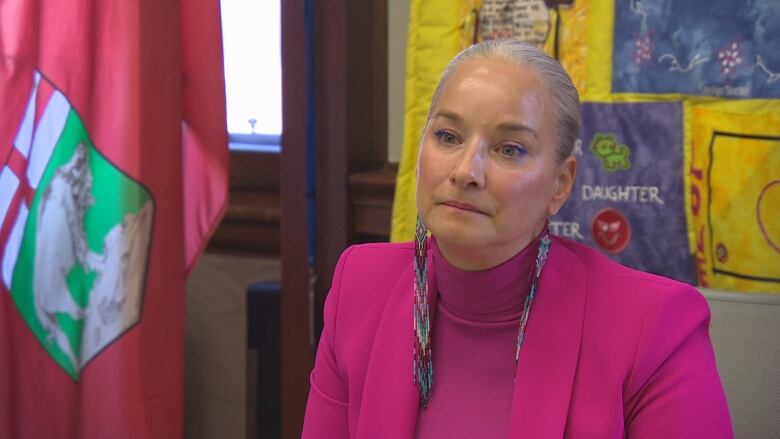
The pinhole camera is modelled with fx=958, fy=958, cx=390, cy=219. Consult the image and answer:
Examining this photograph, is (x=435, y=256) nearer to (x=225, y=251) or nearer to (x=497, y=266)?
(x=497, y=266)

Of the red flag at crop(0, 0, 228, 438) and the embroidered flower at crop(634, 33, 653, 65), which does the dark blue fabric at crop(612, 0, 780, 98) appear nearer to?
the embroidered flower at crop(634, 33, 653, 65)

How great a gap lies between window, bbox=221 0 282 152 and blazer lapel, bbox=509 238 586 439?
140 cm

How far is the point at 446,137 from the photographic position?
1.29 m

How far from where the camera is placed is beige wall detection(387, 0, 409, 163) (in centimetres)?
226

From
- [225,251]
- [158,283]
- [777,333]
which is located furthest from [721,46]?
[225,251]

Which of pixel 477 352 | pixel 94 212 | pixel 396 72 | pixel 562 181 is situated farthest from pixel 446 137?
pixel 396 72

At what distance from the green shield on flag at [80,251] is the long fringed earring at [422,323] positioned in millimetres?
729

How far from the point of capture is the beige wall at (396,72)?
2.26 m

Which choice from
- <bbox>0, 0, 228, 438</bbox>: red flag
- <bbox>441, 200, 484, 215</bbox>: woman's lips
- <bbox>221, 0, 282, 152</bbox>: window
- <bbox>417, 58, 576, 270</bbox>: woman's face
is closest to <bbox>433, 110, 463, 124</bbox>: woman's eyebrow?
<bbox>417, 58, 576, 270</bbox>: woman's face

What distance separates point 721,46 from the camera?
175 centimetres

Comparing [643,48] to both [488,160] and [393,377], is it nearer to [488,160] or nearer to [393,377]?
[488,160]

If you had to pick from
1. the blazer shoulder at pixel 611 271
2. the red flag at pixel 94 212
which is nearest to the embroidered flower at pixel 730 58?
the blazer shoulder at pixel 611 271

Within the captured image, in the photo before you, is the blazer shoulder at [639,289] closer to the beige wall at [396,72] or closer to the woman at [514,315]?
the woman at [514,315]

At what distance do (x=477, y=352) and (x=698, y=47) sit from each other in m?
0.80
